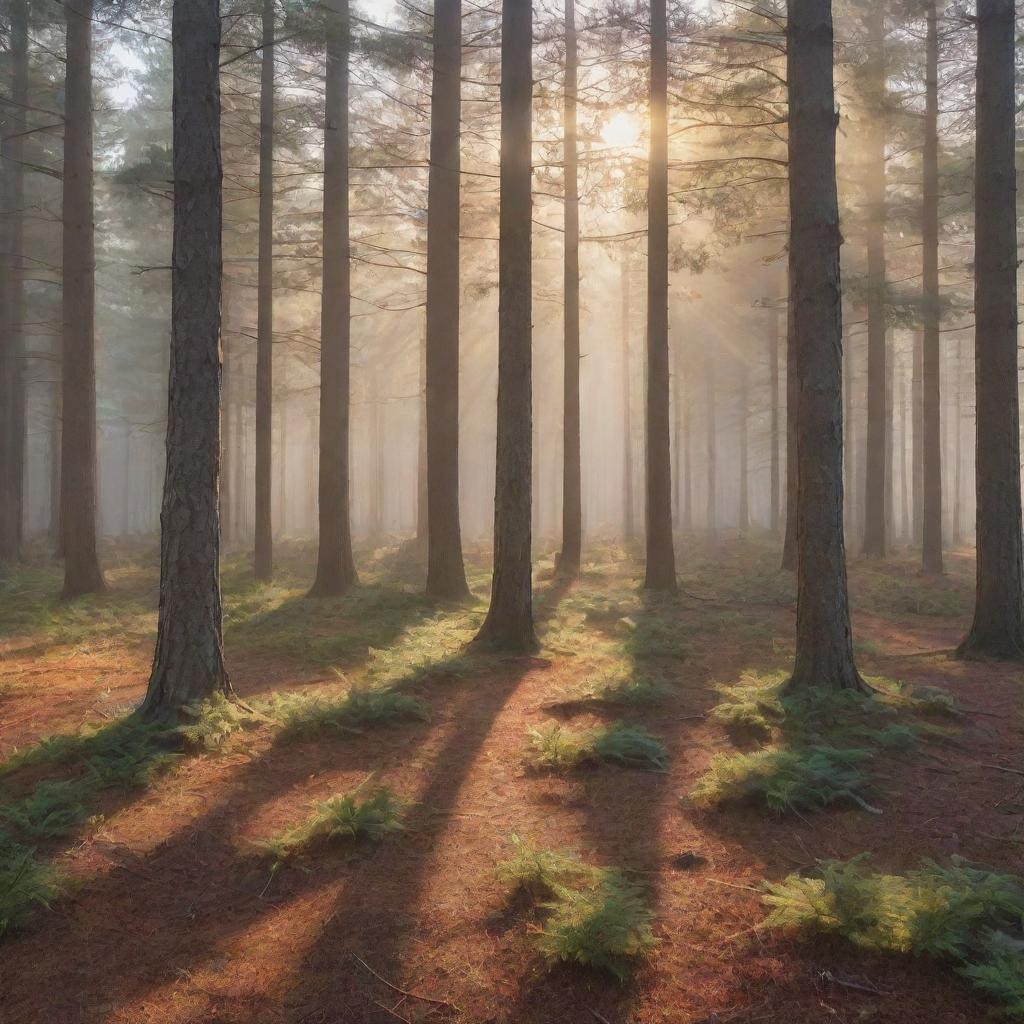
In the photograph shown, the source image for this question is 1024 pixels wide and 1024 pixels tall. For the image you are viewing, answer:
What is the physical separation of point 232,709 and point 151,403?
109ft

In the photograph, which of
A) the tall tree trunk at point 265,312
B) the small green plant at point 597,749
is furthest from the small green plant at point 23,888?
the tall tree trunk at point 265,312

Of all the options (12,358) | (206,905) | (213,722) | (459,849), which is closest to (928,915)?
(459,849)

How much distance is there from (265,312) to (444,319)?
4.54 metres

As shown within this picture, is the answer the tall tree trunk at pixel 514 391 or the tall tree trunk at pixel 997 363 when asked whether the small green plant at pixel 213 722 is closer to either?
the tall tree trunk at pixel 514 391

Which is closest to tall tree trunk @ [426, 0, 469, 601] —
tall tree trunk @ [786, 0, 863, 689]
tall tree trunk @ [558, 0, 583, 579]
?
tall tree trunk @ [558, 0, 583, 579]

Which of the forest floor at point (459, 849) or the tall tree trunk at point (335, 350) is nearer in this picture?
the forest floor at point (459, 849)

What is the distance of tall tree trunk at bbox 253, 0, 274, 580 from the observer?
15227 millimetres

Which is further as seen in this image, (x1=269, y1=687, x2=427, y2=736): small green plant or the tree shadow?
(x1=269, y1=687, x2=427, y2=736): small green plant

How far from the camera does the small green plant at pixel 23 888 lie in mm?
3731

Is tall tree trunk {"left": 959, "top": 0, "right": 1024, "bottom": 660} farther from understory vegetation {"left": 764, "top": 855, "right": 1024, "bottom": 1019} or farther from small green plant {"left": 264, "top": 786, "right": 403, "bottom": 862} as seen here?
small green plant {"left": 264, "top": 786, "right": 403, "bottom": 862}

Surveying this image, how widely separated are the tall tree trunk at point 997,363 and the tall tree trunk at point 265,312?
12.5 m

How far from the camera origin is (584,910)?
3.47 meters

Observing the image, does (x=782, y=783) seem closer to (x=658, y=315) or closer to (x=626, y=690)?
(x=626, y=690)

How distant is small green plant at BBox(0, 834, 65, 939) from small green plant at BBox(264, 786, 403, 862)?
113 cm
